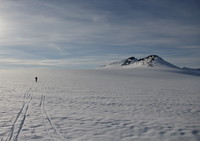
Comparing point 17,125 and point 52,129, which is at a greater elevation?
point 17,125

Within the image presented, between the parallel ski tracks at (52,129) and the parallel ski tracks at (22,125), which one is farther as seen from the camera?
the parallel ski tracks at (52,129)

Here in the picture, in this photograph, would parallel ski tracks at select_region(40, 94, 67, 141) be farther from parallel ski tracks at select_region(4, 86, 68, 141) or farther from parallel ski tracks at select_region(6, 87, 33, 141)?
parallel ski tracks at select_region(6, 87, 33, 141)

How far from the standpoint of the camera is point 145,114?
12.3 m

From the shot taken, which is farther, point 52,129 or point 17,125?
point 17,125

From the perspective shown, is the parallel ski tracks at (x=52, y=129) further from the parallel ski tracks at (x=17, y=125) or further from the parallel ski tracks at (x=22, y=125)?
the parallel ski tracks at (x=17, y=125)

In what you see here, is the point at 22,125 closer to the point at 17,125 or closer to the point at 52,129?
the point at 17,125

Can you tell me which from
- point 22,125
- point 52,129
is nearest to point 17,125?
point 22,125

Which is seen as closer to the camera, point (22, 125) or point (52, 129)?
point (52, 129)

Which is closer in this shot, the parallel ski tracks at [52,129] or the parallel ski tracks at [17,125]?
the parallel ski tracks at [17,125]

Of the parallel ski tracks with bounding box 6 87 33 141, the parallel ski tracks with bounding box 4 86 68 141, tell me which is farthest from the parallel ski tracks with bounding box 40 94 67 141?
the parallel ski tracks with bounding box 6 87 33 141

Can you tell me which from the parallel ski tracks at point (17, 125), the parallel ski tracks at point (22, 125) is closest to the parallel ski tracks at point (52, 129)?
the parallel ski tracks at point (22, 125)

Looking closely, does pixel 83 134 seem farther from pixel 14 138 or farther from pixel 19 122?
pixel 19 122

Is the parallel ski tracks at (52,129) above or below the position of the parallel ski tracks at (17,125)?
below

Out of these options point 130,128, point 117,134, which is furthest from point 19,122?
point 130,128
